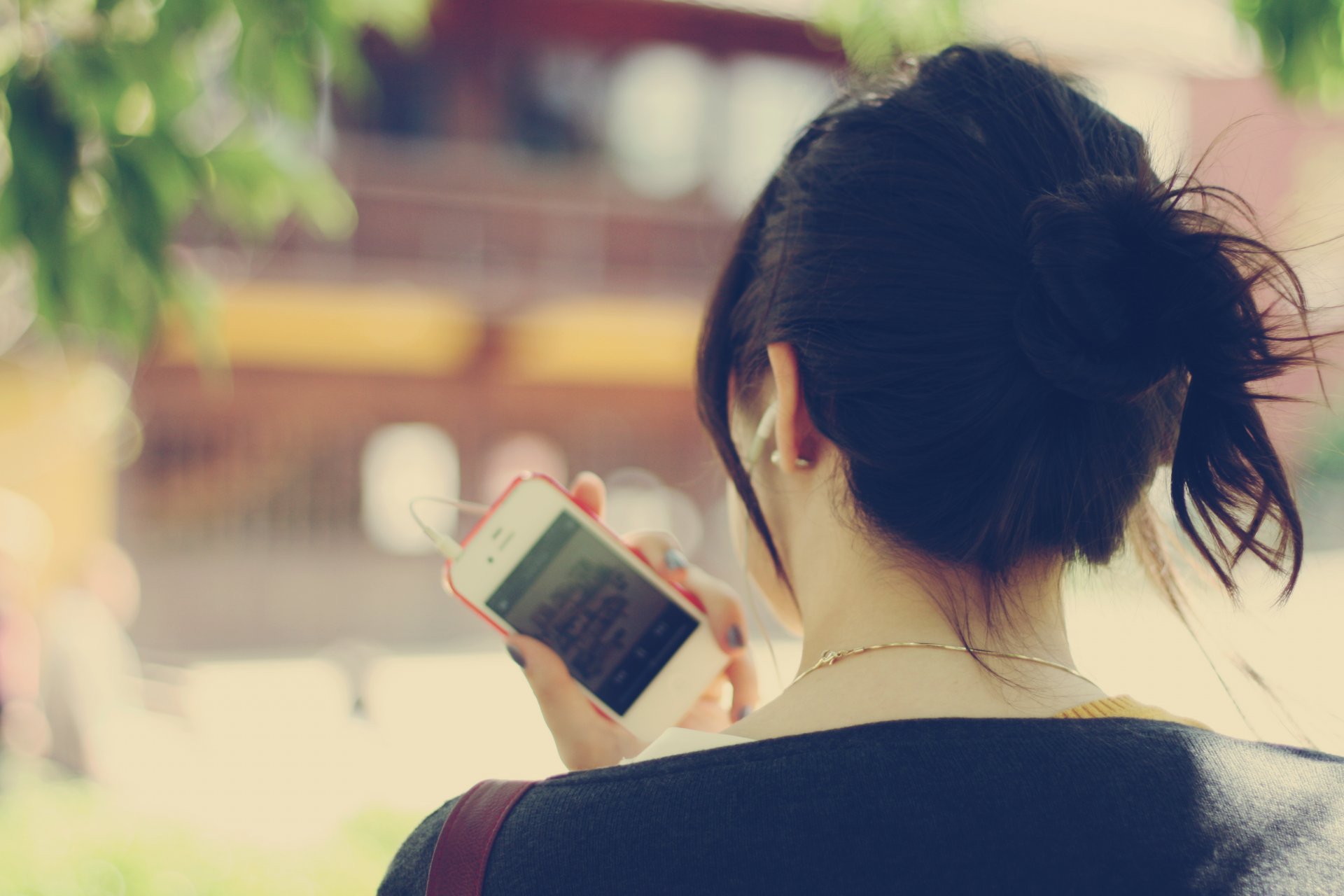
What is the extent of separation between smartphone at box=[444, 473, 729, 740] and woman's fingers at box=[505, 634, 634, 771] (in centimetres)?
3

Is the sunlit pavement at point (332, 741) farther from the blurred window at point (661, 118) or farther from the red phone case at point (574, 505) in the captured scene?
the blurred window at point (661, 118)

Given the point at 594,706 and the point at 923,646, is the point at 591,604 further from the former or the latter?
the point at 923,646

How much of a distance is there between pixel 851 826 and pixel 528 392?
27.2ft

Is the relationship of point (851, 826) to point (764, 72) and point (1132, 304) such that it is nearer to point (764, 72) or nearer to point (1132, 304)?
point (1132, 304)

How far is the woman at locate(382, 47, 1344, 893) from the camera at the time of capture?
0.66 m

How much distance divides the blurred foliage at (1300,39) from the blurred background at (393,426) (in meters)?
1.61

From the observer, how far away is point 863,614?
2.78 ft

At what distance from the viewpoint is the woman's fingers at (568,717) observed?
3.75ft

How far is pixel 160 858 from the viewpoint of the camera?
9.00 ft

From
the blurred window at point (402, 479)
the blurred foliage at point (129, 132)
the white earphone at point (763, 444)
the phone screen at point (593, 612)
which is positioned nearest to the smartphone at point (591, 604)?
the phone screen at point (593, 612)

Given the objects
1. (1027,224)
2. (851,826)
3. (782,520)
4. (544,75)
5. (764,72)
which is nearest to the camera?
(851,826)

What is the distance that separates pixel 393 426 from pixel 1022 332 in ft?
26.6

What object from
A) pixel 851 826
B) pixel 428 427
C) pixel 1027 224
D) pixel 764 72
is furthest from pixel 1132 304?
pixel 764 72

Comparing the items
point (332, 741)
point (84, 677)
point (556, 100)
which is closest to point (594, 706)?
point (84, 677)
